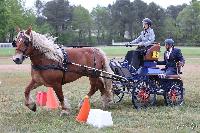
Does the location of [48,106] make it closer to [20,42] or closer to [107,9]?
[20,42]

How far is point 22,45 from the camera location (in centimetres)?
938

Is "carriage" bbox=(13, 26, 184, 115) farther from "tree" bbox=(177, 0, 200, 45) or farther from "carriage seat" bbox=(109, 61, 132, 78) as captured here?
"tree" bbox=(177, 0, 200, 45)

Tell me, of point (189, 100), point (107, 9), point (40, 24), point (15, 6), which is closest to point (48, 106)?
point (189, 100)

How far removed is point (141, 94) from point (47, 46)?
263 centimetres

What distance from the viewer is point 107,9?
371 feet

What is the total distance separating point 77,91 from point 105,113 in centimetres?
628

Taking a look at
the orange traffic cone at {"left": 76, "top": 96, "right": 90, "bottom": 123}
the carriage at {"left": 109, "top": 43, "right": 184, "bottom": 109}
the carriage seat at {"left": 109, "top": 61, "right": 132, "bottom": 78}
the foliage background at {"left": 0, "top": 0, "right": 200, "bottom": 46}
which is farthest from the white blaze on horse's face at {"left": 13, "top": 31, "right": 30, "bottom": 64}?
the foliage background at {"left": 0, "top": 0, "right": 200, "bottom": 46}

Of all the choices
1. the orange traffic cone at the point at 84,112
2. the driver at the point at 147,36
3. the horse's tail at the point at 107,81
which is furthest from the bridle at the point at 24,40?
the driver at the point at 147,36

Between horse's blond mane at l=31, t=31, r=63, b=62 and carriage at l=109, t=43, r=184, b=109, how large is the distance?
1.56 m

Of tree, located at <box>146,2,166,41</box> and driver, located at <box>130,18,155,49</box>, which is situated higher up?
tree, located at <box>146,2,166,41</box>

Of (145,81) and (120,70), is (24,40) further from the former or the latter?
(145,81)

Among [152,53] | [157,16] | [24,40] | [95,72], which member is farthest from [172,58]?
[157,16]

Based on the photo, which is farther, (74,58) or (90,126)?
(74,58)

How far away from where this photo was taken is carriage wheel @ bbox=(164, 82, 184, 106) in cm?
1135
